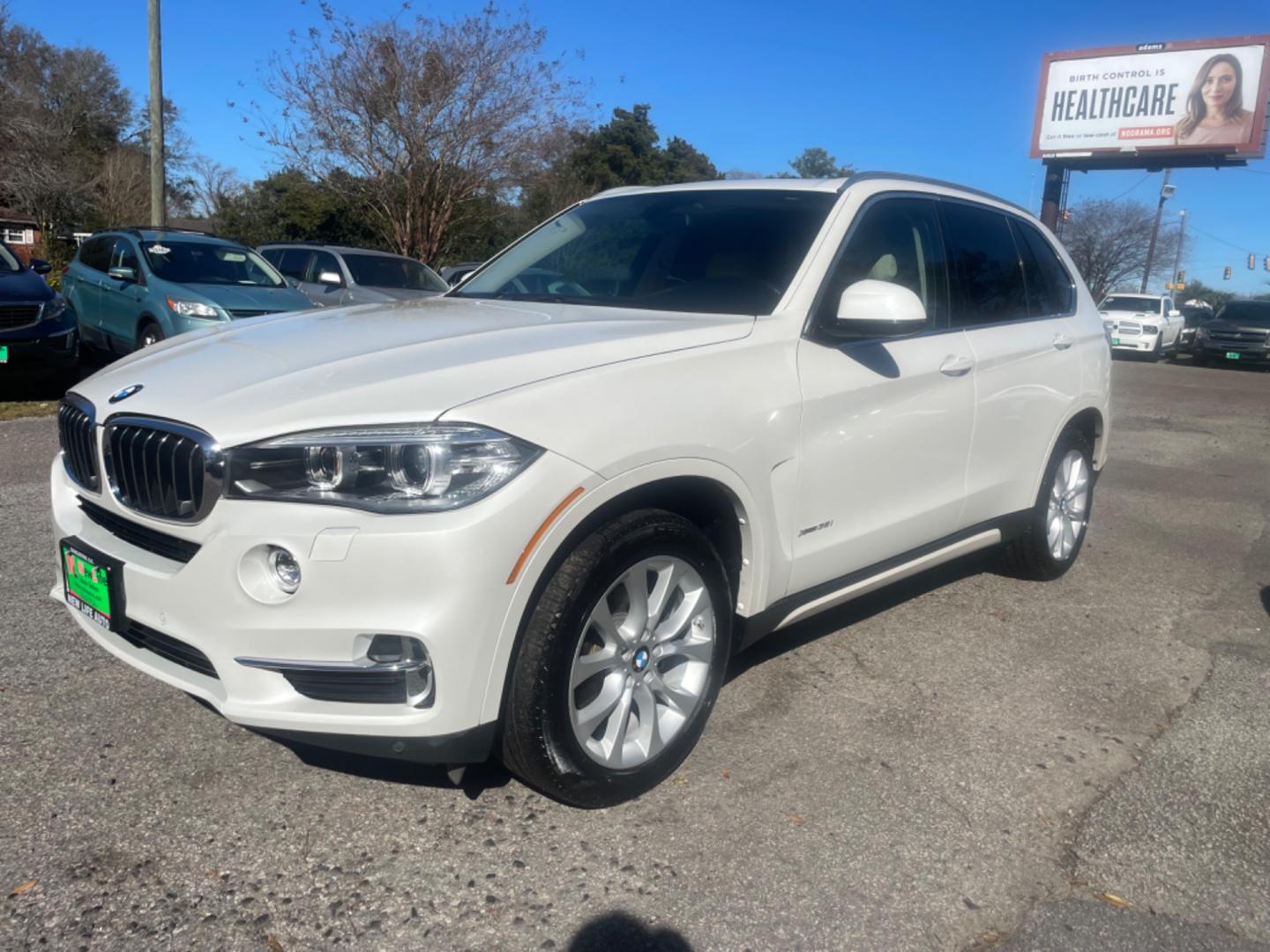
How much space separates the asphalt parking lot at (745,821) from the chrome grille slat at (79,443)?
0.85 metres

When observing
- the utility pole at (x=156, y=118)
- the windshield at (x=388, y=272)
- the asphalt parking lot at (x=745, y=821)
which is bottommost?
the asphalt parking lot at (x=745, y=821)

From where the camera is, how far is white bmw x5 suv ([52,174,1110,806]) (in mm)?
2574

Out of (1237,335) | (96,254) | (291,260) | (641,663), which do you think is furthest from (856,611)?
(1237,335)

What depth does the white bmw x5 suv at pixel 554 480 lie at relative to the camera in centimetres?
257

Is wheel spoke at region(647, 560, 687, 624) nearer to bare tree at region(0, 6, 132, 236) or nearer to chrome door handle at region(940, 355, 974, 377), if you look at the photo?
chrome door handle at region(940, 355, 974, 377)

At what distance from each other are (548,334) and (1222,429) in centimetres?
1246

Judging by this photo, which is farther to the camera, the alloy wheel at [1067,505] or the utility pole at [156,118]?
the utility pole at [156,118]

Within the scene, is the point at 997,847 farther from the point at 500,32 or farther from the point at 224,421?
the point at 500,32

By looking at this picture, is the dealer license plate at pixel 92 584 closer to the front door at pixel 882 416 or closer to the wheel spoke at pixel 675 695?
the wheel spoke at pixel 675 695

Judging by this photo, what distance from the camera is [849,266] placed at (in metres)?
3.87

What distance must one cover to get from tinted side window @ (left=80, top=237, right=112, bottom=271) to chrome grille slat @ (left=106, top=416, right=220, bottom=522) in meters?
10.4

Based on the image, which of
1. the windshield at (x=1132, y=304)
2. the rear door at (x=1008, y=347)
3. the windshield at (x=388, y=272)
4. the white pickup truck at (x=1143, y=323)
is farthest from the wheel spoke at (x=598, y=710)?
the windshield at (x=1132, y=304)

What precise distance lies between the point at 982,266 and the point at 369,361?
2.88 m

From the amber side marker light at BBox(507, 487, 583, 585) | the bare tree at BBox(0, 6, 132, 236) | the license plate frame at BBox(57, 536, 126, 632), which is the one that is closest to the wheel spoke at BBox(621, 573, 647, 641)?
the amber side marker light at BBox(507, 487, 583, 585)
